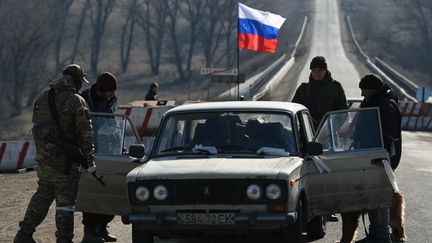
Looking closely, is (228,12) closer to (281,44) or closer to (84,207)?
(281,44)

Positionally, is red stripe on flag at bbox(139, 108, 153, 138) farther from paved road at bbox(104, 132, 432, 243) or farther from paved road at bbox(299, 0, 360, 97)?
paved road at bbox(299, 0, 360, 97)

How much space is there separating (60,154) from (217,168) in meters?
1.62

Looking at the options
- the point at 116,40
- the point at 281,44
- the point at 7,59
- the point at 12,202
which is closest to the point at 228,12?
the point at 281,44

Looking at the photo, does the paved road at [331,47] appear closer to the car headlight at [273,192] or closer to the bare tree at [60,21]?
the bare tree at [60,21]

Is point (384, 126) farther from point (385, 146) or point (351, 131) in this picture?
point (351, 131)

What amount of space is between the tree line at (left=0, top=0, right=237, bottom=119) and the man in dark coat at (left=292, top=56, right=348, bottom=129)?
23.2 m

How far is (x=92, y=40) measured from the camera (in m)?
108

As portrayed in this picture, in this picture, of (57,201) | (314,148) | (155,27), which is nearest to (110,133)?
(57,201)

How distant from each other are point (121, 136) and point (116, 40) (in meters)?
114

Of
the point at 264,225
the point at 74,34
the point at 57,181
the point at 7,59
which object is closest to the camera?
the point at 264,225

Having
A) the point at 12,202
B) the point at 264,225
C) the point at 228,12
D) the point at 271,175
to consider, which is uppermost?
the point at 228,12

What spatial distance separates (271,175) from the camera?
23.0ft

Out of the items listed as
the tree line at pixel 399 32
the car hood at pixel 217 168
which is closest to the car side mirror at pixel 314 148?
the car hood at pixel 217 168

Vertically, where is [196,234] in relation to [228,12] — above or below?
below
